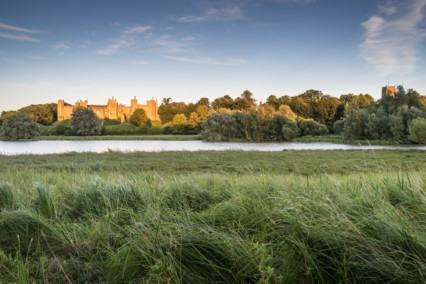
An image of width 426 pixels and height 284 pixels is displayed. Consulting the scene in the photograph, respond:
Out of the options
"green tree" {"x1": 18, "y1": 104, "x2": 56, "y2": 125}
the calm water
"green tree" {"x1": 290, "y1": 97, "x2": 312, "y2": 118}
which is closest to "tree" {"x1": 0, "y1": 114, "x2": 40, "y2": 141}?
the calm water

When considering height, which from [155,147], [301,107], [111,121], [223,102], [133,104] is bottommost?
[155,147]

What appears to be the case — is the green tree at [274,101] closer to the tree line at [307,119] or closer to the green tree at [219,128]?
the tree line at [307,119]

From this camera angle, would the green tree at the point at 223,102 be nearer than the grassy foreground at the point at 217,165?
No

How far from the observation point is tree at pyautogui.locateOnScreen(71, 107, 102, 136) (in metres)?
57.1

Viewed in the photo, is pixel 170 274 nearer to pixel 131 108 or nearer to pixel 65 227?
pixel 65 227

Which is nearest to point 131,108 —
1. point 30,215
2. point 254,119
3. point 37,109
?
point 37,109

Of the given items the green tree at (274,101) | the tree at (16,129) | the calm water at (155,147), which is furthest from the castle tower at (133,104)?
the calm water at (155,147)

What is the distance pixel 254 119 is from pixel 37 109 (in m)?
69.9

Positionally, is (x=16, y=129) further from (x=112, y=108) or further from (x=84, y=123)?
(x=112, y=108)

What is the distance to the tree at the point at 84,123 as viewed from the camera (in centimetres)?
5715

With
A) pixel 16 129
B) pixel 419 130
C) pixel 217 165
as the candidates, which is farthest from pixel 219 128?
pixel 16 129

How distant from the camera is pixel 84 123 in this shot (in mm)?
57688

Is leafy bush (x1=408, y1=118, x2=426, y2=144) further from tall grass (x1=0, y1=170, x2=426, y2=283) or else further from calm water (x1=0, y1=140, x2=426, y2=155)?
tall grass (x1=0, y1=170, x2=426, y2=283)

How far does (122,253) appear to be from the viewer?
6.72 feet
